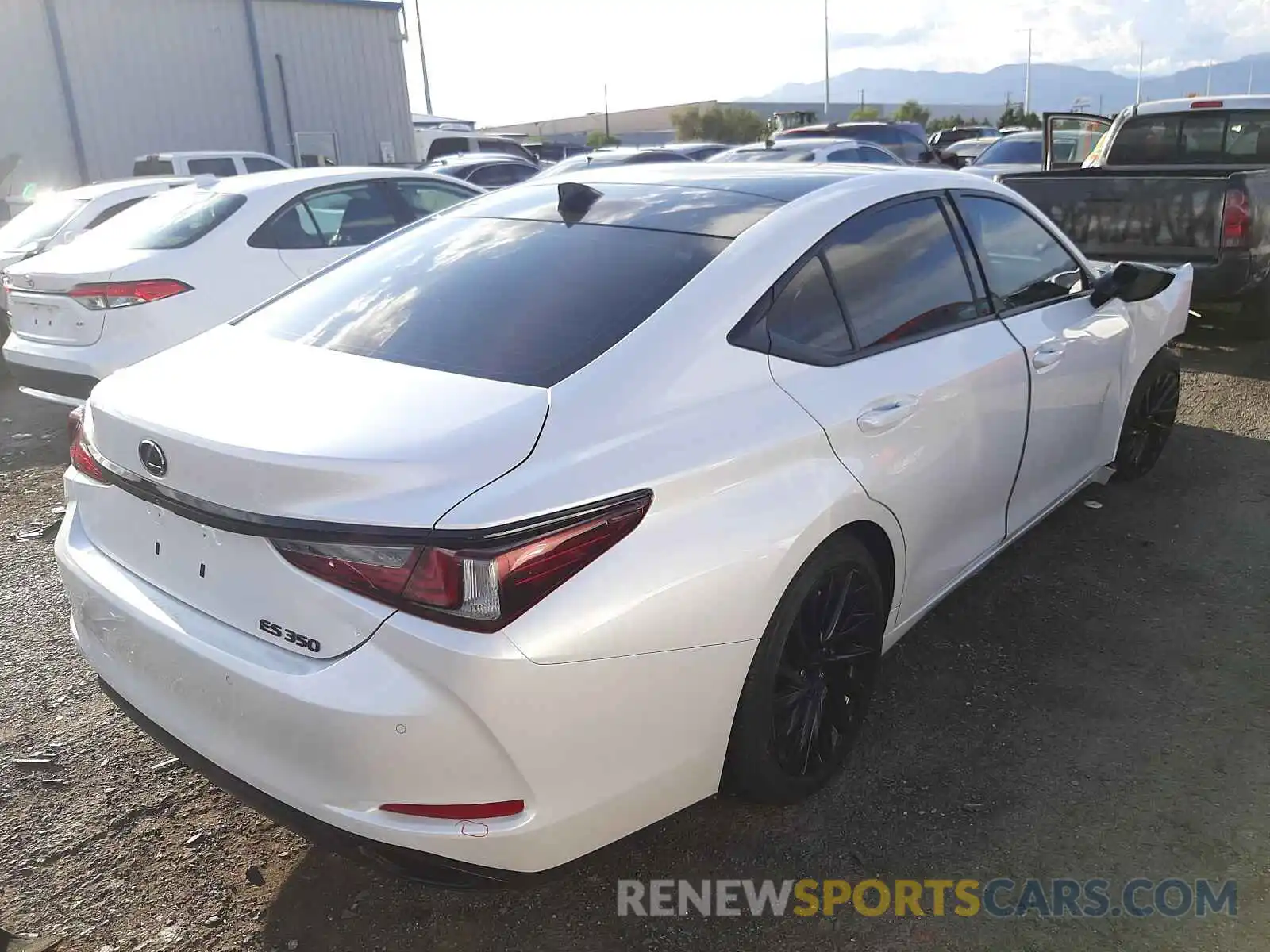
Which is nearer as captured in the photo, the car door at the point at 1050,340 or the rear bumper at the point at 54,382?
the car door at the point at 1050,340

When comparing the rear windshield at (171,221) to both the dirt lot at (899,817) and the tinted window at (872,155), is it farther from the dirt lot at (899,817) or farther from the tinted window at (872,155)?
the tinted window at (872,155)

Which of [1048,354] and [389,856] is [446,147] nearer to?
[1048,354]

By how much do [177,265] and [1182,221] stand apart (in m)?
6.21

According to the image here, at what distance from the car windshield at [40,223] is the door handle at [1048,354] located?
8567 millimetres

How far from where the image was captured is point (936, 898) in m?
2.43

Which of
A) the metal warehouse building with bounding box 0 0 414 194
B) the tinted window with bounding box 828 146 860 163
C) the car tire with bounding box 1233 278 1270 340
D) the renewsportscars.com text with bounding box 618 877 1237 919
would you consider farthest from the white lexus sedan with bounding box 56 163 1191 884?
the metal warehouse building with bounding box 0 0 414 194

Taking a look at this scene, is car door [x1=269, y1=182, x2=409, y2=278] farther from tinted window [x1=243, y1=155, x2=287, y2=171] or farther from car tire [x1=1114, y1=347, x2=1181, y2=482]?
tinted window [x1=243, y1=155, x2=287, y2=171]

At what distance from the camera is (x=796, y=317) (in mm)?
2613

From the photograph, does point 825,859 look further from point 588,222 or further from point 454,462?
point 588,222

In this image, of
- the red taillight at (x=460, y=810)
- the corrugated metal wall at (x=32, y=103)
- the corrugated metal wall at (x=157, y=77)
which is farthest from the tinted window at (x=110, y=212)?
the corrugated metal wall at (x=157, y=77)

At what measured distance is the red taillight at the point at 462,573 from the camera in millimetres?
1823

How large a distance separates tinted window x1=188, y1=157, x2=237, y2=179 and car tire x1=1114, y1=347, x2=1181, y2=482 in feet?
46.2

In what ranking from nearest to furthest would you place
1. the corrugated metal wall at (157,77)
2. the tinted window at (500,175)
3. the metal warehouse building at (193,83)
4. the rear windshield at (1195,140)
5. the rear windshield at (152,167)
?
the rear windshield at (1195,140)
the tinted window at (500,175)
the rear windshield at (152,167)
the metal warehouse building at (193,83)
the corrugated metal wall at (157,77)

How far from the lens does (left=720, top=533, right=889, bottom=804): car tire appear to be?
2.37 meters
